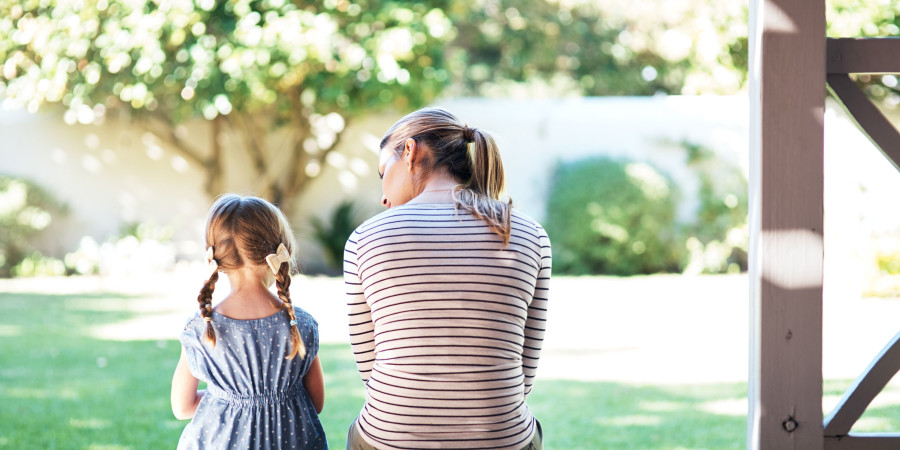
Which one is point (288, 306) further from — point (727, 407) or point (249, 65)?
point (249, 65)

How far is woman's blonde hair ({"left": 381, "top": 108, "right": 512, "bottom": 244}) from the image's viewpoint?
222 centimetres

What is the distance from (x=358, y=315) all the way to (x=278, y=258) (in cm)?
32

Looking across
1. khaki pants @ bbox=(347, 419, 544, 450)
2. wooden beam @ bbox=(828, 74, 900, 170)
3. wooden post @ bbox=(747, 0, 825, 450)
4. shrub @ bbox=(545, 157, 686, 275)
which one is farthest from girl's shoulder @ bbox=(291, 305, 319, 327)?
shrub @ bbox=(545, 157, 686, 275)

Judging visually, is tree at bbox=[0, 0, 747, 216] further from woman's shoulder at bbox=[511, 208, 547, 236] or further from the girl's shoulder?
woman's shoulder at bbox=[511, 208, 547, 236]

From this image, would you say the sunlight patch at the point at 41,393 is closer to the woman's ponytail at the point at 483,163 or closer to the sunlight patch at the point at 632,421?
the sunlight patch at the point at 632,421

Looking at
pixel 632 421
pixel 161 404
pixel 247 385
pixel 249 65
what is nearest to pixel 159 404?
pixel 161 404

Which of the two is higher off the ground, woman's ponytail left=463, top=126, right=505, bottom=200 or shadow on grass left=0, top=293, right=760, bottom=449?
woman's ponytail left=463, top=126, right=505, bottom=200

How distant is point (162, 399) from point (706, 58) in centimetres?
980

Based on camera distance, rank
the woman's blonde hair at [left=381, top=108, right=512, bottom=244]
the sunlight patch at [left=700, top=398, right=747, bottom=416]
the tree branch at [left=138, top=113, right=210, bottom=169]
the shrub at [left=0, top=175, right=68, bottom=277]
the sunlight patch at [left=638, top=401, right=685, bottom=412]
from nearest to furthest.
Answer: the woman's blonde hair at [left=381, top=108, right=512, bottom=244] < the sunlight patch at [left=700, top=398, right=747, bottom=416] < the sunlight patch at [left=638, top=401, right=685, bottom=412] < the shrub at [left=0, top=175, right=68, bottom=277] < the tree branch at [left=138, top=113, right=210, bottom=169]

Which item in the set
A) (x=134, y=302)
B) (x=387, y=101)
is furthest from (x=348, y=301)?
(x=387, y=101)

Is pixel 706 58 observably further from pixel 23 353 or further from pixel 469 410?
pixel 469 410

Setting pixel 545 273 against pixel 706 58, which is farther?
pixel 706 58

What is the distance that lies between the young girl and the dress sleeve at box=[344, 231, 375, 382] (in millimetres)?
228

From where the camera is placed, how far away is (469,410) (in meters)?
1.99
